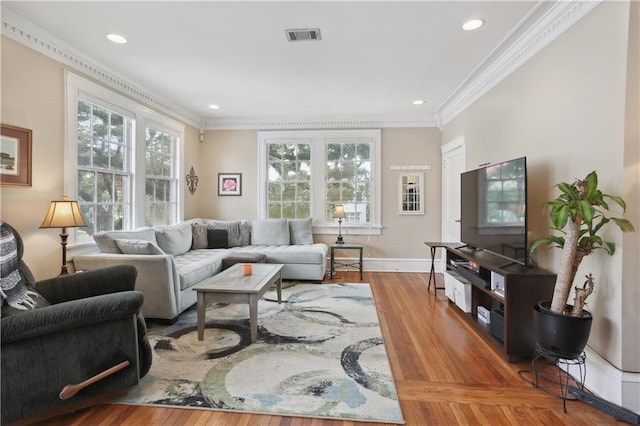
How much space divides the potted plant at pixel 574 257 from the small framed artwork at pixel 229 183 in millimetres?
4671

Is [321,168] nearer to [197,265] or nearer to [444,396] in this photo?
[197,265]

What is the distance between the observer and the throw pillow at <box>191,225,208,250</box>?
471cm

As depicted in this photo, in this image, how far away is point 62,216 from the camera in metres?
2.58

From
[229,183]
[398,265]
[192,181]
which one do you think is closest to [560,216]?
[398,265]

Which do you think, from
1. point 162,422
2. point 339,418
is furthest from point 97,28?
point 339,418

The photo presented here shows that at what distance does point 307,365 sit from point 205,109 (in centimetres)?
422

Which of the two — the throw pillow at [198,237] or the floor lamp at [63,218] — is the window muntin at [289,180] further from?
the floor lamp at [63,218]

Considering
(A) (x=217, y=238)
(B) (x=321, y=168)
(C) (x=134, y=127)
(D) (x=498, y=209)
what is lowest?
(A) (x=217, y=238)

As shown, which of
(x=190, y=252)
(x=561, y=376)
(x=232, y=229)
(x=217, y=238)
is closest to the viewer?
(x=561, y=376)

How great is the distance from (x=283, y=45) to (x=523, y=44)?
2.11 m

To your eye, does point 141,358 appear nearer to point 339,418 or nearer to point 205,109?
point 339,418

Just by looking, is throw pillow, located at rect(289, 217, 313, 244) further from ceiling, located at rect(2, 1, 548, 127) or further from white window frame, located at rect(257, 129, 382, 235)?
ceiling, located at rect(2, 1, 548, 127)

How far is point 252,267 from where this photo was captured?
323 centimetres

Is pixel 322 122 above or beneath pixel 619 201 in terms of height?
above
